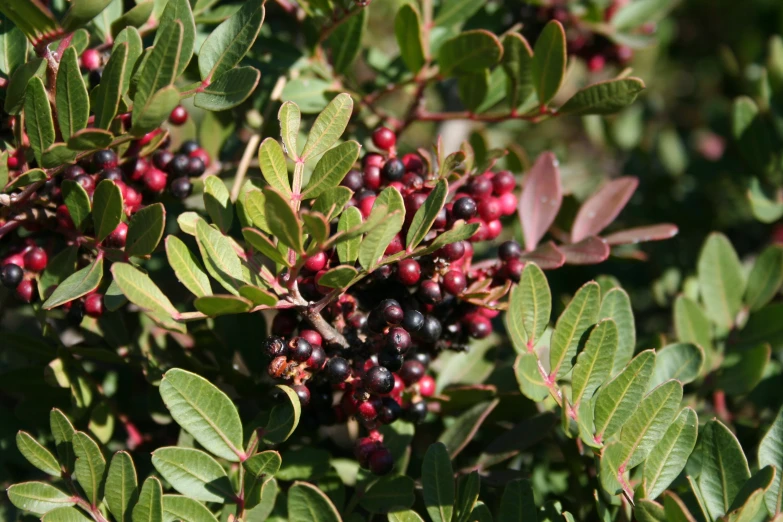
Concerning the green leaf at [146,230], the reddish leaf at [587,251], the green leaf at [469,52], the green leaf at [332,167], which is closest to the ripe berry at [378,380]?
the green leaf at [332,167]

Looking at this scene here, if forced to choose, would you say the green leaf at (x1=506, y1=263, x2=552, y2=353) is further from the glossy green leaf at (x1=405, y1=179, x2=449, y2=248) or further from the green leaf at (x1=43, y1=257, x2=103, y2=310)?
the green leaf at (x1=43, y1=257, x2=103, y2=310)

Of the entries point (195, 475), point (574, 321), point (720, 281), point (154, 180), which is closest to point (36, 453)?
point (195, 475)

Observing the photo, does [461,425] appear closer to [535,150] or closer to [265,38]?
[265,38]

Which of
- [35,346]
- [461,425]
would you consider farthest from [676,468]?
[35,346]

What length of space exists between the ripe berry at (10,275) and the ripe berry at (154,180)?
11.3 inches

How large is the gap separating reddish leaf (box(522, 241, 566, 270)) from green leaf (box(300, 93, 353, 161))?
0.52 meters

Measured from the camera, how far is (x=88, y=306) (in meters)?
1.38

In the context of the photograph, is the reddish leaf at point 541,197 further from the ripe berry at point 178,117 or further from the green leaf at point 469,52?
the ripe berry at point 178,117

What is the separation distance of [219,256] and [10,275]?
0.46 m

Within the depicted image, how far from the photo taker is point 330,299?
1.18 metres

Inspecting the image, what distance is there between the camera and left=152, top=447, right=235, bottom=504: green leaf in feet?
4.03

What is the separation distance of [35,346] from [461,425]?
89 centimetres

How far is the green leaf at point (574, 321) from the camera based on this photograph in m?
1.30

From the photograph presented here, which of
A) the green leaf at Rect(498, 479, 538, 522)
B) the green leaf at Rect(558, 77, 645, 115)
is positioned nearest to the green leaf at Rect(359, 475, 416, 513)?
the green leaf at Rect(498, 479, 538, 522)
